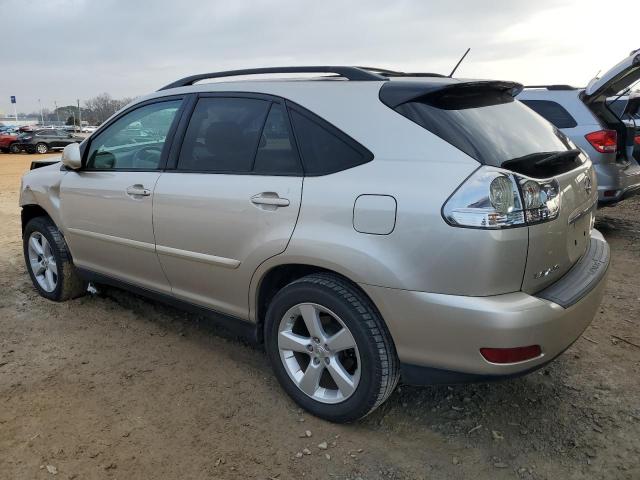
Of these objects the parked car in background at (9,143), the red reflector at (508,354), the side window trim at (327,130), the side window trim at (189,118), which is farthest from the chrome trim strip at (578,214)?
the parked car in background at (9,143)

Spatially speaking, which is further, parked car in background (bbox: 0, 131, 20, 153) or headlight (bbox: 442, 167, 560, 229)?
parked car in background (bbox: 0, 131, 20, 153)

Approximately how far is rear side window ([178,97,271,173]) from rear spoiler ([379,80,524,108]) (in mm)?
697

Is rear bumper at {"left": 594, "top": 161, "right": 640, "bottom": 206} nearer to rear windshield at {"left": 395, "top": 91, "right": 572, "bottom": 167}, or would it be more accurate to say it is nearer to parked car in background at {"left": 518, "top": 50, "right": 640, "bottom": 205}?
parked car in background at {"left": 518, "top": 50, "right": 640, "bottom": 205}

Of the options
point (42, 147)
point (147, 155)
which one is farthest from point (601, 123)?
point (42, 147)

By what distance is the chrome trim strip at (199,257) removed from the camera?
2.85 meters

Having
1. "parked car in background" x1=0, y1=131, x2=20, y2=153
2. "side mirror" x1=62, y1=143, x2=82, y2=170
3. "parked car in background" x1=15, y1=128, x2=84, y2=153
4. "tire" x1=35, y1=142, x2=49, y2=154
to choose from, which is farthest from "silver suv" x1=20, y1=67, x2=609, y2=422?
"parked car in background" x1=0, y1=131, x2=20, y2=153

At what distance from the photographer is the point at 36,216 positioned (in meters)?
4.51

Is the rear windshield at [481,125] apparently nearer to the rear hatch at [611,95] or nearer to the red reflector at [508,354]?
the red reflector at [508,354]

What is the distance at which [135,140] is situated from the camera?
11.9 ft

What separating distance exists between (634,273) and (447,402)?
306 centimetres

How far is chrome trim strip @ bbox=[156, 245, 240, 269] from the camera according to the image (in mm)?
2852

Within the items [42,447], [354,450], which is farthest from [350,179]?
[42,447]

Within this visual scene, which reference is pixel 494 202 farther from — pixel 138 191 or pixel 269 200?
pixel 138 191

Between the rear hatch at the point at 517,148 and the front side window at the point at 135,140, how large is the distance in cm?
156
